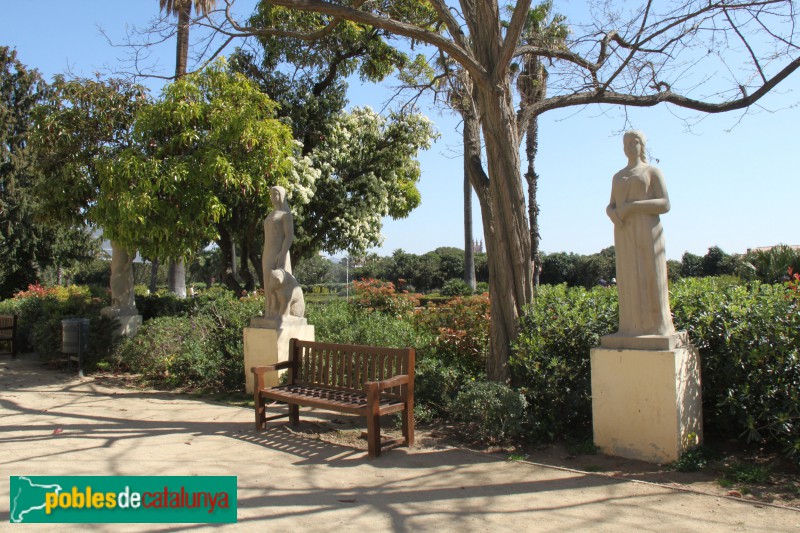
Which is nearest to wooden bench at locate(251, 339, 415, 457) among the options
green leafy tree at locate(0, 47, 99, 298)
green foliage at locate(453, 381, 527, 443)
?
green foliage at locate(453, 381, 527, 443)

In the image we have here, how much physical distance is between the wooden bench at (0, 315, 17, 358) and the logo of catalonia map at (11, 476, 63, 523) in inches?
396

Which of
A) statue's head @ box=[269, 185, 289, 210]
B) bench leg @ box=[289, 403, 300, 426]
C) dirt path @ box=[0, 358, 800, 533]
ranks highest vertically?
statue's head @ box=[269, 185, 289, 210]

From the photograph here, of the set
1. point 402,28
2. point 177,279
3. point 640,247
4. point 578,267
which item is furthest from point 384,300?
point 578,267

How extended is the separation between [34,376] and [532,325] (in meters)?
8.77

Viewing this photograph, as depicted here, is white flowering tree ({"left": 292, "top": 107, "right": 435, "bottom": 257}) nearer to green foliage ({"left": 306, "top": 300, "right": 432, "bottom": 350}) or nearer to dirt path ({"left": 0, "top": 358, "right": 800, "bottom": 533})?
green foliage ({"left": 306, "top": 300, "right": 432, "bottom": 350})

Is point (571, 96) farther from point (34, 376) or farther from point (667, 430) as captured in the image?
point (34, 376)

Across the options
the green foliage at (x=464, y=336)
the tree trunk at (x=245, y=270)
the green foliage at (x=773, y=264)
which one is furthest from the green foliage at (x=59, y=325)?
the green foliage at (x=773, y=264)

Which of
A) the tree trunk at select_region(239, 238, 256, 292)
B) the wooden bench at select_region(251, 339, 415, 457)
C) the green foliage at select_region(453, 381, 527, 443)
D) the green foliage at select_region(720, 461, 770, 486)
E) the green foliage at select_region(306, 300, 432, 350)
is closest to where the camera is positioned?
the green foliage at select_region(720, 461, 770, 486)

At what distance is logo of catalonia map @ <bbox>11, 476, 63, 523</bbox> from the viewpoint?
390 centimetres

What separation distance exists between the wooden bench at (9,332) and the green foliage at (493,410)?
11352 millimetres

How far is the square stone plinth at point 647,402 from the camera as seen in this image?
4.84 meters

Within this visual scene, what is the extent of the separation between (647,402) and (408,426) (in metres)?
2.05

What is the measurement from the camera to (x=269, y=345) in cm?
778

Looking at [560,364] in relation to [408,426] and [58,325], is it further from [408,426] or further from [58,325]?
[58,325]
